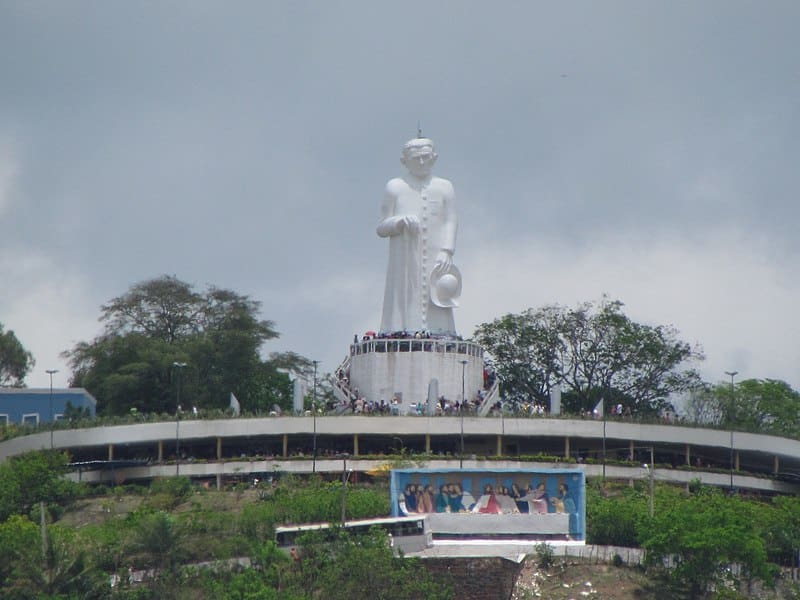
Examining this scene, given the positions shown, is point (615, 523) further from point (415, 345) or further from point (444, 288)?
point (444, 288)

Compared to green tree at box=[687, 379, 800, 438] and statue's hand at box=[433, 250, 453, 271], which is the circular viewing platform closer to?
statue's hand at box=[433, 250, 453, 271]

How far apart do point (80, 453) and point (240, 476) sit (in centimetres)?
586

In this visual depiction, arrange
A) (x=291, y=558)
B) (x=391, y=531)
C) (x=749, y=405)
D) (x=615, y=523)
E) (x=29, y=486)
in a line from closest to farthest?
(x=291, y=558)
(x=391, y=531)
(x=615, y=523)
(x=29, y=486)
(x=749, y=405)

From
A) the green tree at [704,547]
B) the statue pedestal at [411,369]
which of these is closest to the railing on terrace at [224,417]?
the statue pedestal at [411,369]

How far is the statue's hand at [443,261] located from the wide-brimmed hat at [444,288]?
0.09 m

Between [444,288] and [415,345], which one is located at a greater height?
[444,288]

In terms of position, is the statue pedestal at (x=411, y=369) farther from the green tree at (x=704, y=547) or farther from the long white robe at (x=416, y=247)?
the green tree at (x=704, y=547)

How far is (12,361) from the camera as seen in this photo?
83.1 meters

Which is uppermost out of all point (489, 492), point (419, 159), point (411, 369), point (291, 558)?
point (419, 159)

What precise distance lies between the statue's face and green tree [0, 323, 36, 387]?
85.4 feet

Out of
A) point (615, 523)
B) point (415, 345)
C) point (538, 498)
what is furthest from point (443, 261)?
point (615, 523)

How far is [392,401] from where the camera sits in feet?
201

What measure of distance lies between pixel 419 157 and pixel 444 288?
4815 mm

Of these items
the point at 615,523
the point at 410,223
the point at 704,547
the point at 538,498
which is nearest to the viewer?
the point at 704,547
